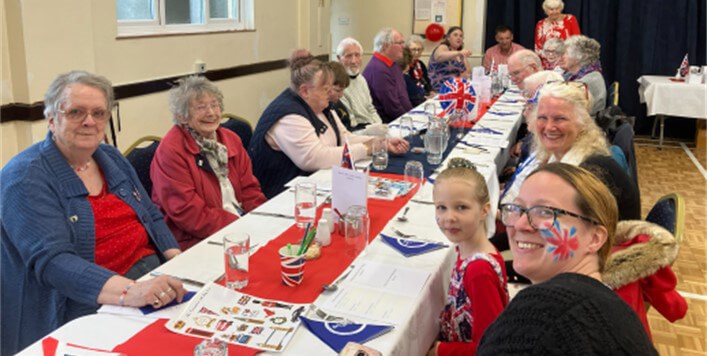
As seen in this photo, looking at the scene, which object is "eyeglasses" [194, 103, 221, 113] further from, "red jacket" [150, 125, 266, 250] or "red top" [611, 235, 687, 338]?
"red top" [611, 235, 687, 338]

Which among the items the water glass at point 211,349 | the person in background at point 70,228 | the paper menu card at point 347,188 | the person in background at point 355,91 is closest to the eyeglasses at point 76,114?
the person in background at point 70,228

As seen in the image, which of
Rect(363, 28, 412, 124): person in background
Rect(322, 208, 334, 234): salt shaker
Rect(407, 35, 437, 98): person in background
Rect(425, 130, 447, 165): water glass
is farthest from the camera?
Rect(407, 35, 437, 98): person in background

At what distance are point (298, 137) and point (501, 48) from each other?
5.81 m

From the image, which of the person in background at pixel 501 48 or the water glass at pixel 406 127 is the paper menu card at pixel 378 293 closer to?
the water glass at pixel 406 127

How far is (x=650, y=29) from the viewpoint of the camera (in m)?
8.18

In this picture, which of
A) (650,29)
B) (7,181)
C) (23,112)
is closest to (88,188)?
(7,181)

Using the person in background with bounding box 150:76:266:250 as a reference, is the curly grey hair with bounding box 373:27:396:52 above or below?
above

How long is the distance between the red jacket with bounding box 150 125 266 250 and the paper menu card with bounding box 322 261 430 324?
3.15 ft

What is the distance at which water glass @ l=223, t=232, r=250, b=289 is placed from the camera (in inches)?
70.8

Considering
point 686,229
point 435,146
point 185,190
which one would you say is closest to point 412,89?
point 686,229

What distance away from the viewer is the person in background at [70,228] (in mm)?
1866

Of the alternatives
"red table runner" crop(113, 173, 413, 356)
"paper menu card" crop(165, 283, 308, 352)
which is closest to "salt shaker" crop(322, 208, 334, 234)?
"red table runner" crop(113, 173, 413, 356)

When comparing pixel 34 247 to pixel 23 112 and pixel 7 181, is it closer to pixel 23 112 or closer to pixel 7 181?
pixel 7 181

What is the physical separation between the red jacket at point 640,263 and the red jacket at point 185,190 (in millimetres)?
1679
